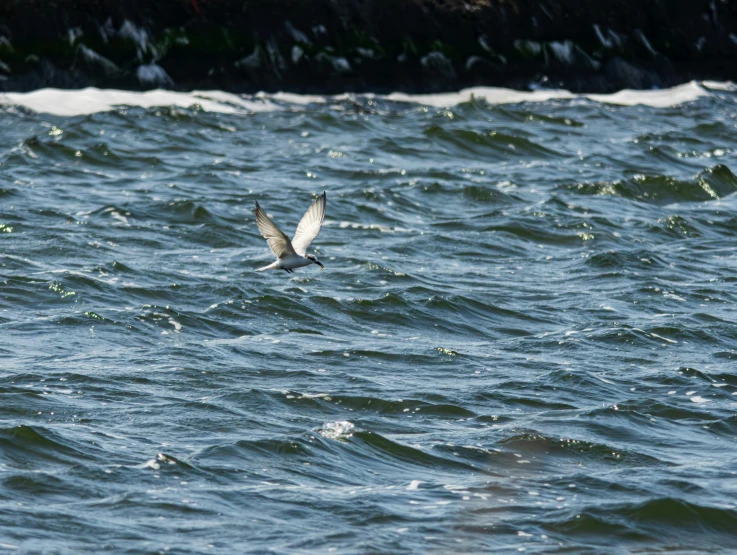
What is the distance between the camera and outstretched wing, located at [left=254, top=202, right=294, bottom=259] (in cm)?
959

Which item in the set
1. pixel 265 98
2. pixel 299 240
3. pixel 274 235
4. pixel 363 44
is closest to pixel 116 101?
→ pixel 265 98

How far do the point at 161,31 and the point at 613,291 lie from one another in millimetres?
10342

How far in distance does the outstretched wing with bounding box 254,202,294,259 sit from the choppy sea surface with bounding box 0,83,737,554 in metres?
0.98

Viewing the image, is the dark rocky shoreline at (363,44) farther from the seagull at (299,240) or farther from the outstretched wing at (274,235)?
the outstretched wing at (274,235)

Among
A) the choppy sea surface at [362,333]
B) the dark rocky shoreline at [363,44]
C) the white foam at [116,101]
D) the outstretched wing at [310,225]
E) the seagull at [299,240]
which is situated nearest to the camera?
the choppy sea surface at [362,333]

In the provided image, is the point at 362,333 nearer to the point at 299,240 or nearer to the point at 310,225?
the point at 299,240

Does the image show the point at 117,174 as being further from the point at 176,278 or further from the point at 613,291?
the point at 613,291

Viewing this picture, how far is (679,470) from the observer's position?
858 cm

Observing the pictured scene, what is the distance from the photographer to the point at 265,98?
818 inches

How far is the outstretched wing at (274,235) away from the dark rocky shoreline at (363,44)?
10.5 meters

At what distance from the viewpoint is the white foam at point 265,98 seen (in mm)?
19484

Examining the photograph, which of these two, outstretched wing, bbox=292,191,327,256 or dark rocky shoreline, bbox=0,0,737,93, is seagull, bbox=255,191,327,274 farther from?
dark rocky shoreline, bbox=0,0,737,93

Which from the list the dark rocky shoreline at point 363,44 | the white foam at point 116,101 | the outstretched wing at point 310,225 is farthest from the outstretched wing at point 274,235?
the dark rocky shoreline at point 363,44

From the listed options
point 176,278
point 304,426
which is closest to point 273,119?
point 176,278
